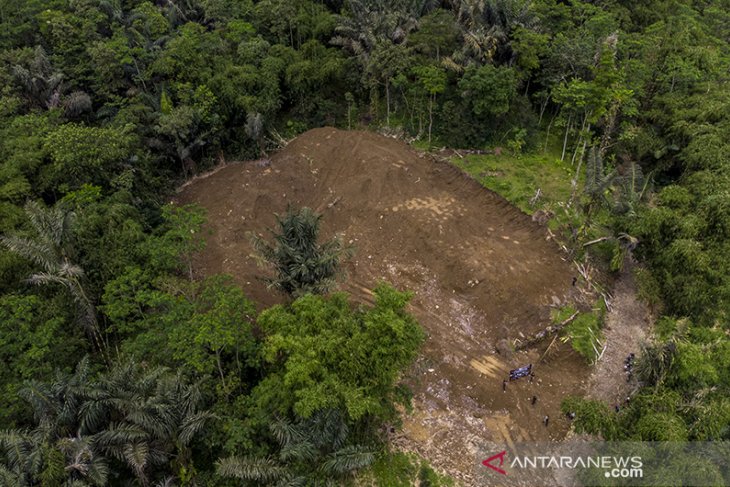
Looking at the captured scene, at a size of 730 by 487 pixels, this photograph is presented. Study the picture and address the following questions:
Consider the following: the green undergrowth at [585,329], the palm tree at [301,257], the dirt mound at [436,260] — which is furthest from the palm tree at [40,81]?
the green undergrowth at [585,329]


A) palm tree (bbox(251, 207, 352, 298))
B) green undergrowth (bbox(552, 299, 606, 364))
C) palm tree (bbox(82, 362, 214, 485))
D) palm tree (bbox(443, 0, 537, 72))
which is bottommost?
green undergrowth (bbox(552, 299, 606, 364))

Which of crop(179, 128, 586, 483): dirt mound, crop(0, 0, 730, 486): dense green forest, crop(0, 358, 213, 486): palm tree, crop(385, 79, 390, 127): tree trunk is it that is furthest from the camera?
crop(385, 79, 390, 127): tree trunk

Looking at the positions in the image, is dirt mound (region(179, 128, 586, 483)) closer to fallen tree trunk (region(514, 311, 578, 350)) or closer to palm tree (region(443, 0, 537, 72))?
fallen tree trunk (region(514, 311, 578, 350))

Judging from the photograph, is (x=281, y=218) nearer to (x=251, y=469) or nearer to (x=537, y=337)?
(x=251, y=469)

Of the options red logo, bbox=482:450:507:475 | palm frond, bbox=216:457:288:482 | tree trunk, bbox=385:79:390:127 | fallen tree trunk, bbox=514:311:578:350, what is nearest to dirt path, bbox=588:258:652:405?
fallen tree trunk, bbox=514:311:578:350

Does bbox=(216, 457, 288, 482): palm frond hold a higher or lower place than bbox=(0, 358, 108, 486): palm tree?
lower

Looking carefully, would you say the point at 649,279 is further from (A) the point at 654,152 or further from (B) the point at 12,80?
(B) the point at 12,80

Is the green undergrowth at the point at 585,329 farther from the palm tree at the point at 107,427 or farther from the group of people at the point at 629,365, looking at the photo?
the palm tree at the point at 107,427
